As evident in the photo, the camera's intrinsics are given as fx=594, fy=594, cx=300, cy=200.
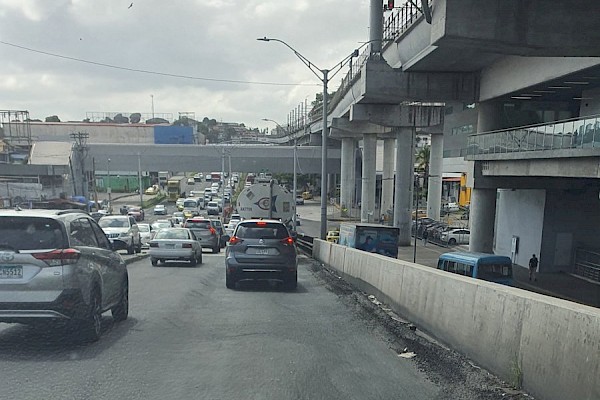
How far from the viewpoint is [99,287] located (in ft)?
26.3

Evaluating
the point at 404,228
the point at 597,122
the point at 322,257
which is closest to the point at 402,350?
the point at 597,122

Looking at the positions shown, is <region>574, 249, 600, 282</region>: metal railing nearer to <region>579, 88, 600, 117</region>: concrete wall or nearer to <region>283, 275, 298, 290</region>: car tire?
<region>579, 88, 600, 117</region>: concrete wall

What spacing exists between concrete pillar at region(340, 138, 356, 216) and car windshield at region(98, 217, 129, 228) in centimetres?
5537

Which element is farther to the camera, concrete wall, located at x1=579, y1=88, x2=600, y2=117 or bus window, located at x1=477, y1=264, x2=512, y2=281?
concrete wall, located at x1=579, y1=88, x2=600, y2=117

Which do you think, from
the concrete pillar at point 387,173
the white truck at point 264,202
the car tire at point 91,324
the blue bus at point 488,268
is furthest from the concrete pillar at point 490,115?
the concrete pillar at point 387,173

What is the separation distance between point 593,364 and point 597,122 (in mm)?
17480

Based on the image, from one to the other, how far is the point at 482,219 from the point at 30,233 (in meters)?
31.1

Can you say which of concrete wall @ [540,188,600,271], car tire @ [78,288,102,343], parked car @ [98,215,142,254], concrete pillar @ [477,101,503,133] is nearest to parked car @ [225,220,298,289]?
car tire @ [78,288,102,343]

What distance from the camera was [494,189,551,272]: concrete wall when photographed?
112 feet

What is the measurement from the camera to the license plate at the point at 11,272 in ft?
23.0

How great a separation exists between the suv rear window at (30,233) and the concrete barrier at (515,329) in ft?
16.5

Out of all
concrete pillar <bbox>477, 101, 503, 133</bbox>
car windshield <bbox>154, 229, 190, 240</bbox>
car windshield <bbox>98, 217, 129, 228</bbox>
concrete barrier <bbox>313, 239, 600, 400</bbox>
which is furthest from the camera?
concrete pillar <bbox>477, 101, 503, 133</bbox>

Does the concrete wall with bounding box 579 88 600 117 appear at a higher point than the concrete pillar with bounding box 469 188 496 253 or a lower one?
higher

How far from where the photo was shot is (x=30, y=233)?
23.7 ft
